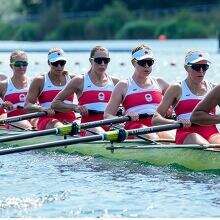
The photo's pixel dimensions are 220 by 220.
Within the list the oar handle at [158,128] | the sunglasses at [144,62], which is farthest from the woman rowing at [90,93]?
the oar handle at [158,128]

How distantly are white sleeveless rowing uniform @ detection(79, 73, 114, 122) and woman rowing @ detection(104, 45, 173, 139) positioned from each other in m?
0.78

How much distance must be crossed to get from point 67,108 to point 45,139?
2.33ft

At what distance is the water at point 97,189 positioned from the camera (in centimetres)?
980

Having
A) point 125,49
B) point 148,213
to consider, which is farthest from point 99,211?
point 125,49

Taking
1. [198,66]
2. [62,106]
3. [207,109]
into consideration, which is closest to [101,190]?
[207,109]

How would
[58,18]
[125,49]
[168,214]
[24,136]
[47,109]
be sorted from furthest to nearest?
1. [58,18]
2. [125,49]
3. [47,109]
4. [24,136]
5. [168,214]

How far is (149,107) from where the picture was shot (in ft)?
44.3

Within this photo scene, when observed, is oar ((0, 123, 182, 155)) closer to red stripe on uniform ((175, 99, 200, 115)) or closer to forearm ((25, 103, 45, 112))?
red stripe on uniform ((175, 99, 200, 115))

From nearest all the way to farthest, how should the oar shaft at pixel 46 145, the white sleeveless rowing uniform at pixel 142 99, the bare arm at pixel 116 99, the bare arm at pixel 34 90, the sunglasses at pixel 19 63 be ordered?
the oar shaft at pixel 46 145 → the bare arm at pixel 116 99 → the white sleeveless rowing uniform at pixel 142 99 → the bare arm at pixel 34 90 → the sunglasses at pixel 19 63

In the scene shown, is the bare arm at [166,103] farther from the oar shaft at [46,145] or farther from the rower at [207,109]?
the rower at [207,109]

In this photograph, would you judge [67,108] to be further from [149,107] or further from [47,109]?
[149,107]

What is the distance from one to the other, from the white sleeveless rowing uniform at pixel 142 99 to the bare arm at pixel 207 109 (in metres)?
2.50

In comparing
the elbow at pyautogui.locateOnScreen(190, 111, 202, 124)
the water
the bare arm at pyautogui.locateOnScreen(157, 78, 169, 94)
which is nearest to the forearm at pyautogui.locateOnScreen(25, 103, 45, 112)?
the water

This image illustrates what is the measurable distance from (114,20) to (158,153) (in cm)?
5899
